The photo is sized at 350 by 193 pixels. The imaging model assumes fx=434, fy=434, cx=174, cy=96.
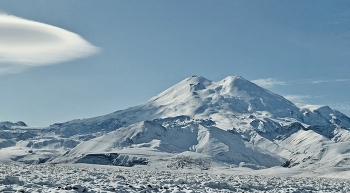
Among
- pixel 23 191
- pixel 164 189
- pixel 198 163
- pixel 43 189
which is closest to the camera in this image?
pixel 23 191

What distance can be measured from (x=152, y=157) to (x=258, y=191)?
6204 inches

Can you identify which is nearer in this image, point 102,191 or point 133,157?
point 102,191

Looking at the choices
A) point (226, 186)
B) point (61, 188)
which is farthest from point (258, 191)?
point (61, 188)

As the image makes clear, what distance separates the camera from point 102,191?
22.0 metres

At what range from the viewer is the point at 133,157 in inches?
7224

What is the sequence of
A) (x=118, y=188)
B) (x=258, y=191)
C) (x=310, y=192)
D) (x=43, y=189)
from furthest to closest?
(x=310, y=192) → (x=258, y=191) → (x=118, y=188) → (x=43, y=189)

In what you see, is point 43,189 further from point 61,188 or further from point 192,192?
point 192,192

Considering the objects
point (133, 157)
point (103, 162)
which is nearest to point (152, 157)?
point (133, 157)

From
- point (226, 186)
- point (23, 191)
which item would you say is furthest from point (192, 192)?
point (23, 191)

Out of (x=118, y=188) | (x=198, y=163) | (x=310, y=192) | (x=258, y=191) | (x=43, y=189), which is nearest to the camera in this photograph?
(x=43, y=189)

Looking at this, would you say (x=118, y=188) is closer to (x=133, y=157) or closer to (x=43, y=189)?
(x=43, y=189)

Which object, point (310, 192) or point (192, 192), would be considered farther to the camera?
point (310, 192)

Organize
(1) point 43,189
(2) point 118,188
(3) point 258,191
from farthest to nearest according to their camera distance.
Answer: (3) point 258,191 < (2) point 118,188 < (1) point 43,189

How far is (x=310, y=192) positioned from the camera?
104ft
